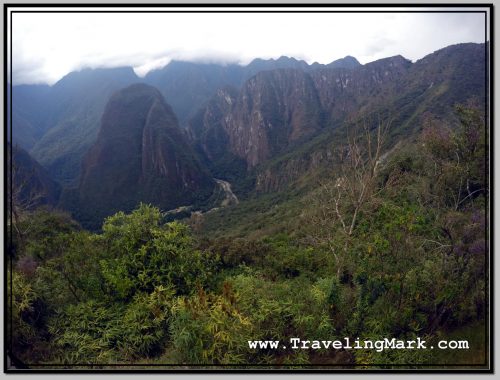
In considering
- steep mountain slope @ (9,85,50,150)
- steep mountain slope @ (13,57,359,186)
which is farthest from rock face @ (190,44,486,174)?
steep mountain slope @ (9,85,50,150)

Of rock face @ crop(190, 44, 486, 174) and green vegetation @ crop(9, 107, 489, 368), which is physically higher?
rock face @ crop(190, 44, 486, 174)

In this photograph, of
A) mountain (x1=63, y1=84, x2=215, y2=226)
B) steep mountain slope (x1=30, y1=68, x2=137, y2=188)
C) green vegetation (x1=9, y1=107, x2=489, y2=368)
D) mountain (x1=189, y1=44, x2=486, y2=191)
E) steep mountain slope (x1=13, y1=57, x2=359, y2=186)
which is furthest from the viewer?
steep mountain slope (x1=30, y1=68, x2=137, y2=188)

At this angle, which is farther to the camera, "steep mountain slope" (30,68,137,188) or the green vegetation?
"steep mountain slope" (30,68,137,188)

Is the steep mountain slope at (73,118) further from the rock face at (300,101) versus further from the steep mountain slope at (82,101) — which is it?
the rock face at (300,101)

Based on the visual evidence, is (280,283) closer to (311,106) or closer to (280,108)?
(311,106)

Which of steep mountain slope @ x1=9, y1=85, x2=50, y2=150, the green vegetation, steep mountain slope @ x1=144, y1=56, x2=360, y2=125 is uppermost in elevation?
steep mountain slope @ x1=144, y1=56, x2=360, y2=125

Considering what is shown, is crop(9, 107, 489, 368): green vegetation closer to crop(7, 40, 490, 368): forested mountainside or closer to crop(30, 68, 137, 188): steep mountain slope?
crop(7, 40, 490, 368): forested mountainside

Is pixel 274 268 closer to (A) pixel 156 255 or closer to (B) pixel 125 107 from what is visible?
(A) pixel 156 255

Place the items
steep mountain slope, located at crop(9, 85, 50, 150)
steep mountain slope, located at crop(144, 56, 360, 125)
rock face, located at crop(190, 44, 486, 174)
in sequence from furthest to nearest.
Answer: steep mountain slope, located at crop(144, 56, 360, 125) < steep mountain slope, located at crop(9, 85, 50, 150) < rock face, located at crop(190, 44, 486, 174)
